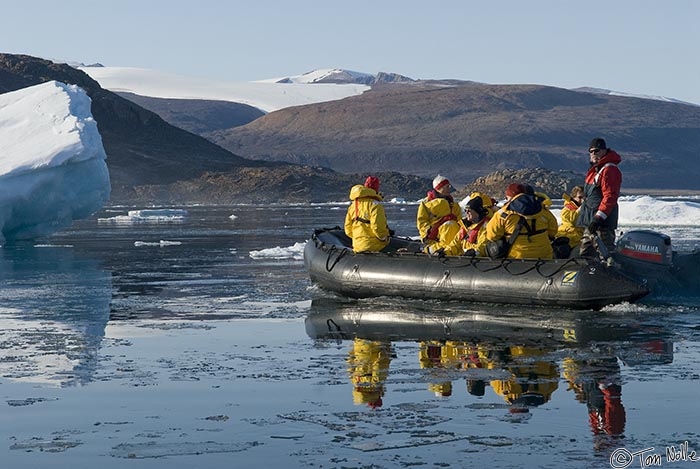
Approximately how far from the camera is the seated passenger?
13.4 m

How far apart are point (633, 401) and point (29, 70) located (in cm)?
12591

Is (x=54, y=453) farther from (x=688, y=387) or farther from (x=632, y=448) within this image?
(x=688, y=387)

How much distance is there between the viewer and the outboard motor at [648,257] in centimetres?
1228

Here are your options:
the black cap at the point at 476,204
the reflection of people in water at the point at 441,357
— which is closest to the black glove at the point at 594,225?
the black cap at the point at 476,204

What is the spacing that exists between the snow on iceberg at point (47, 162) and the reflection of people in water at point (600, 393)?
17861mm

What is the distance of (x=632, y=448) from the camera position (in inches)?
241

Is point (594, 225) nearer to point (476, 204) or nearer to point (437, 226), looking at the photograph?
point (476, 204)

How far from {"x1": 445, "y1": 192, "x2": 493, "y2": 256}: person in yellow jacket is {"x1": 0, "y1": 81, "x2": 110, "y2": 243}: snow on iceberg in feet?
44.0

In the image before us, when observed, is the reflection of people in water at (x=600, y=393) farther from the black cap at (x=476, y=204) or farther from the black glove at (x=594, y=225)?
the black cap at (x=476, y=204)

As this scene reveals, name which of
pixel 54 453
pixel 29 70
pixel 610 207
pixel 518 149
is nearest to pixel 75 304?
pixel 610 207

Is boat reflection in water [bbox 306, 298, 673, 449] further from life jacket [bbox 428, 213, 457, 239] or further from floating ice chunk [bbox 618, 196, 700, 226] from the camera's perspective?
floating ice chunk [bbox 618, 196, 700, 226]

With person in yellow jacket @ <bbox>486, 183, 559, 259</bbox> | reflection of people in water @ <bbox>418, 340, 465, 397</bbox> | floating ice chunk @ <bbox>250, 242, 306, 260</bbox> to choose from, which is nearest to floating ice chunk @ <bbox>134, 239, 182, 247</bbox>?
floating ice chunk @ <bbox>250, 242, 306, 260</bbox>

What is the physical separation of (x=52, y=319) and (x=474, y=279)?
14.8ft

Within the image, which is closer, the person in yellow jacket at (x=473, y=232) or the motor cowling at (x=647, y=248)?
the motor cowling at (x=647, y=248)
